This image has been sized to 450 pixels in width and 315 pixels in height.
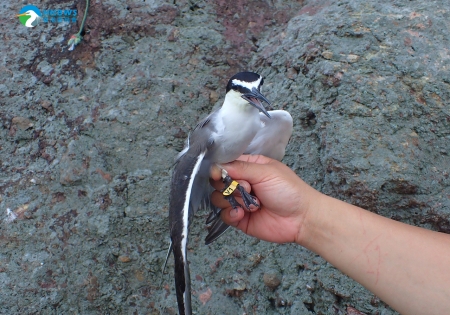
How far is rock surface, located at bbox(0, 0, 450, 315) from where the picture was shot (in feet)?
7.84

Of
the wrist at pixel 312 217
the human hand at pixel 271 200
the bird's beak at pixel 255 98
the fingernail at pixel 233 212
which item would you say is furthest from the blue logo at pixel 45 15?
the wrist at pixel 312 217

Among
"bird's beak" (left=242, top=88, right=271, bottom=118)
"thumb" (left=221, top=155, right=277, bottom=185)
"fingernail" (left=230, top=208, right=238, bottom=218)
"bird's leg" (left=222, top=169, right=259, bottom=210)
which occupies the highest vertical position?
"bird's beak" (left=242, top=88, right=271, bottom=118)

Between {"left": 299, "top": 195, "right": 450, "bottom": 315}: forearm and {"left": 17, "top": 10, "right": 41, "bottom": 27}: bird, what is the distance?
239 cm

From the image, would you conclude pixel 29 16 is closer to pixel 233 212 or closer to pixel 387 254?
pixel 233 212

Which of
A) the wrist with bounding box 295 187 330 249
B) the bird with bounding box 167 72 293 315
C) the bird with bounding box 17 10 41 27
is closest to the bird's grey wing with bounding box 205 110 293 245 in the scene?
the bird with bounding box 167 72 293 315

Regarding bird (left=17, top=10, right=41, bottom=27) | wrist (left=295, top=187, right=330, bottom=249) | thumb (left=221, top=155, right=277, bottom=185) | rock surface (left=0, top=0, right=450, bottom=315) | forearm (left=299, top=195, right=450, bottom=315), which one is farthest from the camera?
bird (left=17, top=10, right=41, bottom=27)

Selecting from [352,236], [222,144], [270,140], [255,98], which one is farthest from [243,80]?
[352,236]

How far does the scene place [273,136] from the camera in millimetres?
2555

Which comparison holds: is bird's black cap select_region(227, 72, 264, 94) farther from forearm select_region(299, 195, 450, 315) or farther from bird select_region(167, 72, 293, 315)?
forearm select_region(299, 195, 450, 315)

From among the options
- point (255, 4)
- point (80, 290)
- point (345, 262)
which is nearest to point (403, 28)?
point (255, 4)

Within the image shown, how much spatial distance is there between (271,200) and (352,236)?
0.44 meters

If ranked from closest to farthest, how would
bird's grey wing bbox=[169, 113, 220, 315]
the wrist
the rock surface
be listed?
bird's grey wing bbox=[169, 113, 220, 315]
the wrist
the rock surface

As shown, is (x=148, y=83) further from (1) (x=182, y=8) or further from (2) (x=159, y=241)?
(2) (x=159, y=241)

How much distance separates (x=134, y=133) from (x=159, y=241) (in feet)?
2.35
